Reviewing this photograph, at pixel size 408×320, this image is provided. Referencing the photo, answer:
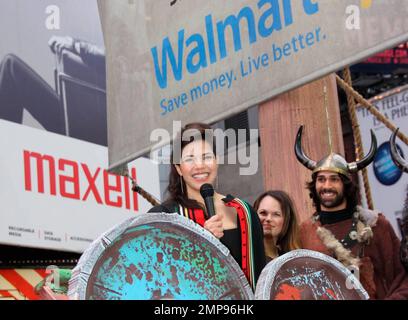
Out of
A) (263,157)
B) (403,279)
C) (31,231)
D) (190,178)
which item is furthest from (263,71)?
(31,231)

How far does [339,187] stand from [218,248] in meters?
1.93

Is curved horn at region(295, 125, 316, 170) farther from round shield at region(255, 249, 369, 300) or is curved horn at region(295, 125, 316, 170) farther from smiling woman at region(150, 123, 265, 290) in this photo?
round shield at region(255, 249, 369, 300)

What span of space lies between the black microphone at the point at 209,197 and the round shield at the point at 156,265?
522mm

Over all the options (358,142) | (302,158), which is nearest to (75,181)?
(358,142)

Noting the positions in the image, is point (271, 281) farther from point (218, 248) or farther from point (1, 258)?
point (1, 258)

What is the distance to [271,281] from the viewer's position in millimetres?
2027

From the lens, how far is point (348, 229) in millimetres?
Result: 3846

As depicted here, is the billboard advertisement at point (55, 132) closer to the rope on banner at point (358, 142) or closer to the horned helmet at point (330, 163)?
the rope on banner at point (358, 142)

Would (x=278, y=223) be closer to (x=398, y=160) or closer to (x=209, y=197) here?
(x=398, y=160)

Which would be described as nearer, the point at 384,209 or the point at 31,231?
the point at 31,231

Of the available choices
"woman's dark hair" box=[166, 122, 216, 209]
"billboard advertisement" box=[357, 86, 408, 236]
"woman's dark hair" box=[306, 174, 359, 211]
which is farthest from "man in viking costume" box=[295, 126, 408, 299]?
"billboard advertisement" box=[357, 86, 408, 236]

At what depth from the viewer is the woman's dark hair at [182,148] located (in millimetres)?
2701

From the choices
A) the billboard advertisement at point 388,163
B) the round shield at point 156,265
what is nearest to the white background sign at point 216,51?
the round shield at point 156,265

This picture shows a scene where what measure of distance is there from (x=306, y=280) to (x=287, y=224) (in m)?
1.66
